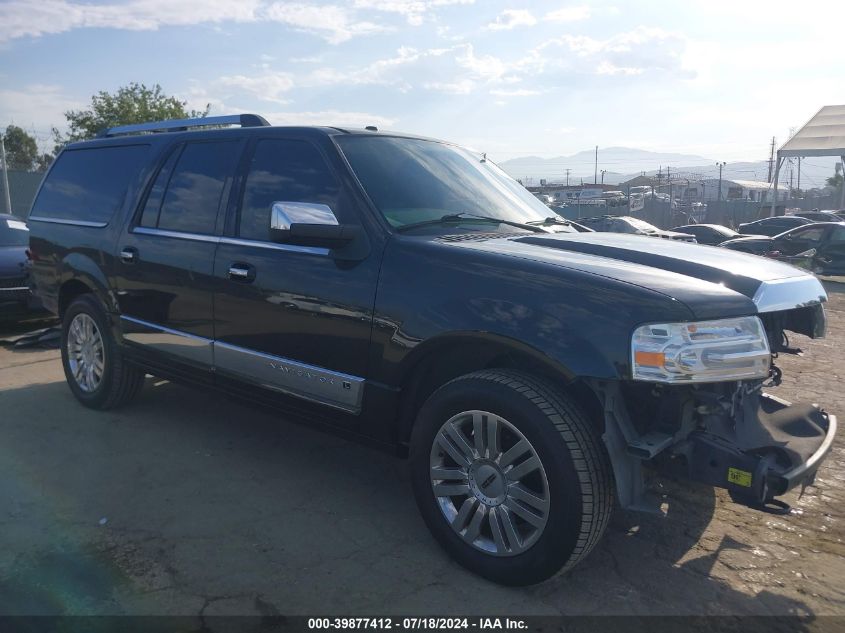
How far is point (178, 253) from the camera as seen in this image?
180 inches

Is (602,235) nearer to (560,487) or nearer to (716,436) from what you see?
(716,436)

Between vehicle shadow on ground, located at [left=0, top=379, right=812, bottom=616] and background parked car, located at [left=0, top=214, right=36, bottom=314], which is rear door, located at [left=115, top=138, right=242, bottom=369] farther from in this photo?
background parked car, located at [left=0, top=214, right=36, bottom=314]

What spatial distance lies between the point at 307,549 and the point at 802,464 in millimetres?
2236

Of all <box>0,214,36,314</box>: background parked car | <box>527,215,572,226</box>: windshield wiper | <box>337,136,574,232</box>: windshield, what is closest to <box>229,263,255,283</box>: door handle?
<box>337,136,574,232</box>: windshield

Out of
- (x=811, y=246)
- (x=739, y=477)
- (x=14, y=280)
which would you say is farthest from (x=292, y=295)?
Result: (x=811, y=246)

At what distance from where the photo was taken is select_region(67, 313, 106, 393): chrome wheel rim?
550 centimetres

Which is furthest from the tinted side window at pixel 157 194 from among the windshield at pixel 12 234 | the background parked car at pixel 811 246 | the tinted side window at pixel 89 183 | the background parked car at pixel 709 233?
the background parked car at pixel 709 233

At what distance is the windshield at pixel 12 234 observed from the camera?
8.83 metres

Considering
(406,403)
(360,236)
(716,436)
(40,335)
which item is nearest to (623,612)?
(716,436)

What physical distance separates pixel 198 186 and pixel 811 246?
16542 mm

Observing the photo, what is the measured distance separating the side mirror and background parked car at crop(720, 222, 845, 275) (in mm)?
14432

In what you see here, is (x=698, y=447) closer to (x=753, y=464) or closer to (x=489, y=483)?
(x=753, y=464)

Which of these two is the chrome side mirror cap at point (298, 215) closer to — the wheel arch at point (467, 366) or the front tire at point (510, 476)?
the wheel arch at point (467, 366)

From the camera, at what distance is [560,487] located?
9.55 ft
